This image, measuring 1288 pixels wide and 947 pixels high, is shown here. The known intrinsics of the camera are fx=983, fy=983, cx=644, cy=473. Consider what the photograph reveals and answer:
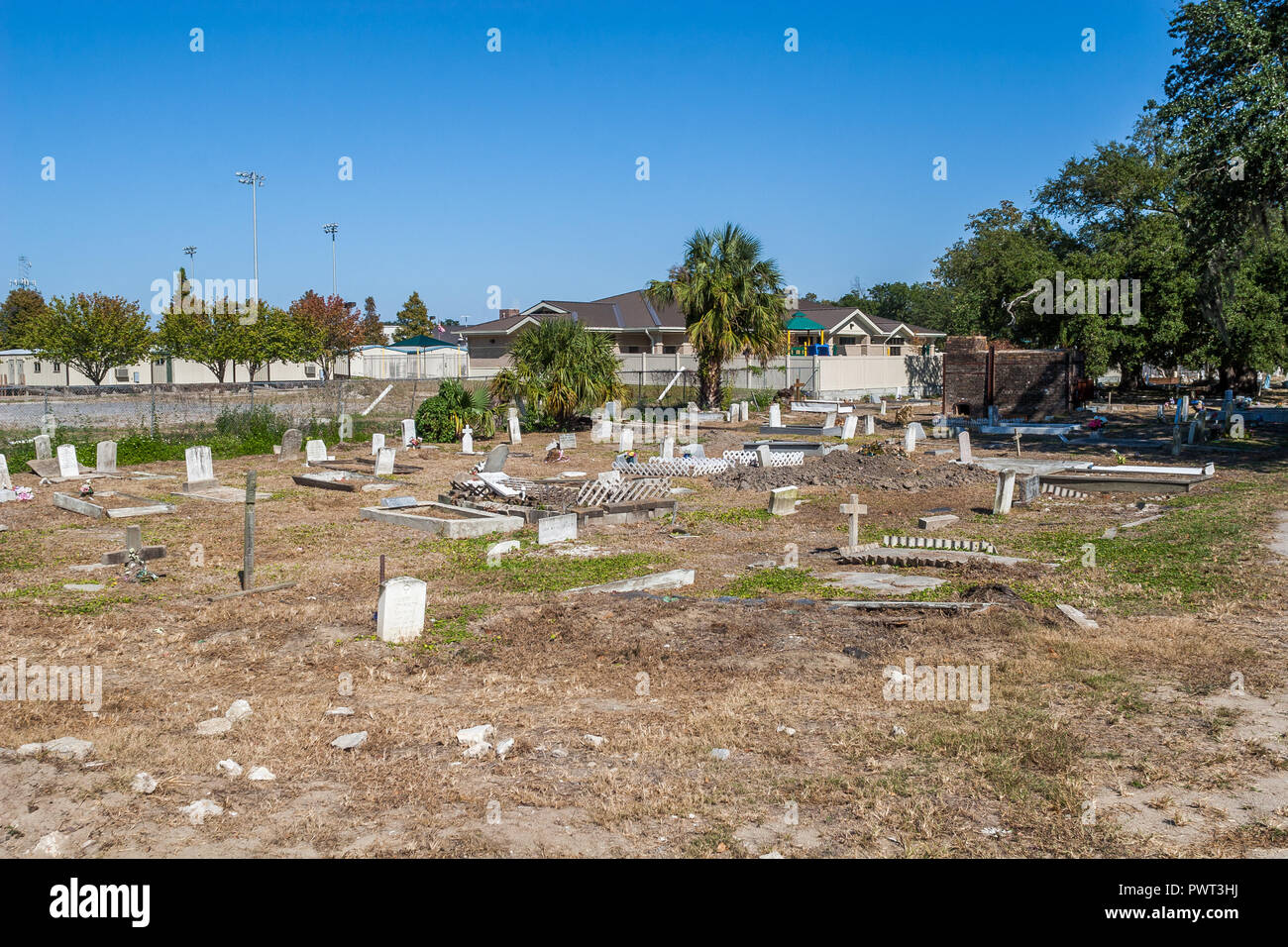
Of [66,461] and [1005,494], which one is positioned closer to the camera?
[1005,494]

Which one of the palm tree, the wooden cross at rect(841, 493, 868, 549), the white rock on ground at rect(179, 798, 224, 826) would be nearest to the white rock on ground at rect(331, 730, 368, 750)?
the white rock on ground at rect(179, 798, 224, 826)

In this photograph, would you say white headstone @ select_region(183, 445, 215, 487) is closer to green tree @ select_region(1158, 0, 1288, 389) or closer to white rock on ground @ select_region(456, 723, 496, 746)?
white rock on ground @ select_region(456, 723, 496, 746)

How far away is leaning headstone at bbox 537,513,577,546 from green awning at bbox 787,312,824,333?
40.0 m

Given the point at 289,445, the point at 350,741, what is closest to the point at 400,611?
the point at 350,741

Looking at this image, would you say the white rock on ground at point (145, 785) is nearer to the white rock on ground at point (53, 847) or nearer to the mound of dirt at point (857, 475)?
the white rock on ground at point (53, 847)

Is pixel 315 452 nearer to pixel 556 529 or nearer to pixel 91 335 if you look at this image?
pixel 556 529

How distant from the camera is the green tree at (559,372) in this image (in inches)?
1176

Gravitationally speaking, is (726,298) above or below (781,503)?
above

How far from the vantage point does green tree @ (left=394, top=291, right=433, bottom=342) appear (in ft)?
293

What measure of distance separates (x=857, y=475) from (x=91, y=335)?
35055 millimetres

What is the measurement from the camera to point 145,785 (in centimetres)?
574

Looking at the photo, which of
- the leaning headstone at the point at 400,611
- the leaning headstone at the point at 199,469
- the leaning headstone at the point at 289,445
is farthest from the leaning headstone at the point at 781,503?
the leaning headstone at the point at 289,445

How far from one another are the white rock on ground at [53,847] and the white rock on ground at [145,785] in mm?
620
